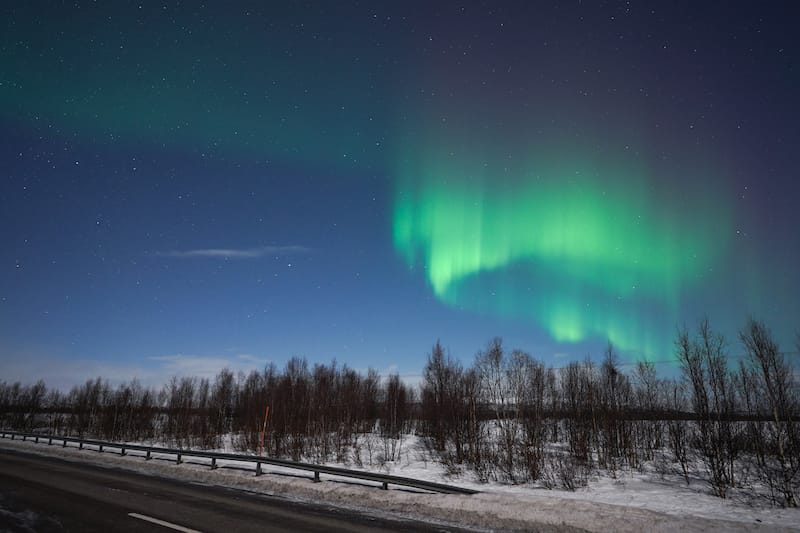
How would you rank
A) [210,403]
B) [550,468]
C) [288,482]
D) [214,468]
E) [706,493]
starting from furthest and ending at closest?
[210,403]
[550,468]
[706,493]
[214,468]
[288,482]

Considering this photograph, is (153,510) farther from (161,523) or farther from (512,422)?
(512,422)

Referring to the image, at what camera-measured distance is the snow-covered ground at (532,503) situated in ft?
32.1

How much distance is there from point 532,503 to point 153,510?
33.8ft

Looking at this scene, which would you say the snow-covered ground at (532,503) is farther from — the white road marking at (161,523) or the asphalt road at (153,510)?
the white road marking at (161,523)

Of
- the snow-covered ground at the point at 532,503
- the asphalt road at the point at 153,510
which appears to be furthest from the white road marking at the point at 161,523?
the snow-covered ground at the point at 532,503

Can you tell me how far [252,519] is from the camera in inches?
409

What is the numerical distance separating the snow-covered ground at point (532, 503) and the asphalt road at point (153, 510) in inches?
52.6

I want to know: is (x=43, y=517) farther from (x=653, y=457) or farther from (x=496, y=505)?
(x=653, y=457)

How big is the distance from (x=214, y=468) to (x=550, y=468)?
25.0 meters

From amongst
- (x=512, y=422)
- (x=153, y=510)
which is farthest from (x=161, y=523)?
(x=512, y=422)

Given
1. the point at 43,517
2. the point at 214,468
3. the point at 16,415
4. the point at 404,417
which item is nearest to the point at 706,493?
the point at 214,468

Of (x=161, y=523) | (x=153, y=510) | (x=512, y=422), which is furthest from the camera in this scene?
(x=512, y=422)

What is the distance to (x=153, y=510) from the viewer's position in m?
11.1

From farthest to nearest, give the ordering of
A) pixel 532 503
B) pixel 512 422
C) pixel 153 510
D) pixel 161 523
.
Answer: pixel 512 422, pixel 532 503, pixel 153 510, pixel 161 523
